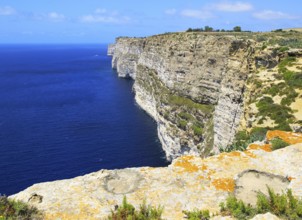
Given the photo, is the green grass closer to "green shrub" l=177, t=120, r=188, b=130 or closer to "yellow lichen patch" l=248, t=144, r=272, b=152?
"yellow lichen patch" l=248, t=144, r=272, b=152

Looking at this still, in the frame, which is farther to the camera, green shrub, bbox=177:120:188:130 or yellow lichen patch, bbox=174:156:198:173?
green shrub, bbox=177:120:188:130

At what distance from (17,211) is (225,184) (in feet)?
29.5

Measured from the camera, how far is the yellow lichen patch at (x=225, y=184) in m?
14.0

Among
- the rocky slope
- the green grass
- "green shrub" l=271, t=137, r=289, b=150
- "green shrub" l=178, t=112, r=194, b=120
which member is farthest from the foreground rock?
"green shrub" l=178, t=112, r=194, b=120

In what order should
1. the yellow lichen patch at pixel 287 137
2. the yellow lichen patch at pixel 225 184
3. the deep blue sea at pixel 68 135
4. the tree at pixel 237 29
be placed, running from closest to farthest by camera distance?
1. the yellow lichen patch at pixel 225 184
2. the yellow lichen patch at pixel 287 137
3. the deep blue sea at pixel 68 135
4. the tree at pixel 237 29

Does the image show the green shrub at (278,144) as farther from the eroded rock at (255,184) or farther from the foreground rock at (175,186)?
the eroded rock at (255,184)

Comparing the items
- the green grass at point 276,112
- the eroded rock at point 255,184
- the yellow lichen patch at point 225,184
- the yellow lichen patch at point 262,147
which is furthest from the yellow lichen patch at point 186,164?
the green grass at point 276,112

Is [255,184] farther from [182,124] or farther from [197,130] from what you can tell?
[182,124]

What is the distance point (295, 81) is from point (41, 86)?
6310 inches

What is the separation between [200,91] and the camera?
8550 centimetres

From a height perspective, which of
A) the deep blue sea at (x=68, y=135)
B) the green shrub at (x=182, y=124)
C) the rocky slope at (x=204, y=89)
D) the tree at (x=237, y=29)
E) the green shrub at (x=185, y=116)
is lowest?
the deep blue sea at (x=68, y=135)

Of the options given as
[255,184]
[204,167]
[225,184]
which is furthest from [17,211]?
[255,184]

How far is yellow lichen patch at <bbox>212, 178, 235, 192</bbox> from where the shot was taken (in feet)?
46.1

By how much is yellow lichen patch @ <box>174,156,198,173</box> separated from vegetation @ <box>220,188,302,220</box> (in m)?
3.72
